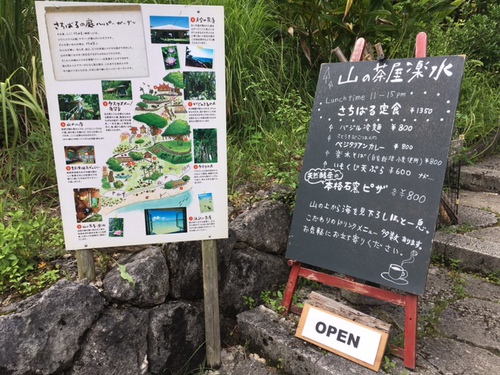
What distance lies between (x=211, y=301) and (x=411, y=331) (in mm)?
1102

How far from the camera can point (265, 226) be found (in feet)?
8.29

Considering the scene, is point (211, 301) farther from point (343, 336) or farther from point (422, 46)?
Result: point (422, 46)

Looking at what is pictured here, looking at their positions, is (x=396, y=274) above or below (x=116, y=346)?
above

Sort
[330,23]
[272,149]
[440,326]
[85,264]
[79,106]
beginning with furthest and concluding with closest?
[330,23] < [272,149] < [440,326] < [85,264] < [79,106]

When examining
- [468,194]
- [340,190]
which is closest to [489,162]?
[468,194]

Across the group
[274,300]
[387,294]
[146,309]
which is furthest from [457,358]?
[146,309]

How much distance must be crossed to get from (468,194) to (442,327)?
2.10m

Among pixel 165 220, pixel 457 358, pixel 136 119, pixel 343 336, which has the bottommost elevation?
pixel 457 358

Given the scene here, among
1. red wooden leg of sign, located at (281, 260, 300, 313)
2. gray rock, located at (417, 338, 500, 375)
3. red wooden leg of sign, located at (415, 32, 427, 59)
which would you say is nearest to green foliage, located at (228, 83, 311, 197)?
red wooden leg of sign, located at (281, 260, 300, 313)

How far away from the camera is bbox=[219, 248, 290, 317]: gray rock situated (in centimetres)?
242

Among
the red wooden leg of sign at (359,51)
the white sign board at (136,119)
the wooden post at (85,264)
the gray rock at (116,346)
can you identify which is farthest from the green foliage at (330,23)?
the gray rock at (116,346)

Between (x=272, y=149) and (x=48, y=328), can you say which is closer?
(x=48, y=328)

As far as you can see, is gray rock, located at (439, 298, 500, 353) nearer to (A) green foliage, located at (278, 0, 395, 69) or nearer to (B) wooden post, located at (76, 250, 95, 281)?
(B) wooden post, located at (76, 250, 95, 281)

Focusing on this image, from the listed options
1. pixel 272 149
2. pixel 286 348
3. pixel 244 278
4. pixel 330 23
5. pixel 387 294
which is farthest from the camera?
pixel 330 23
